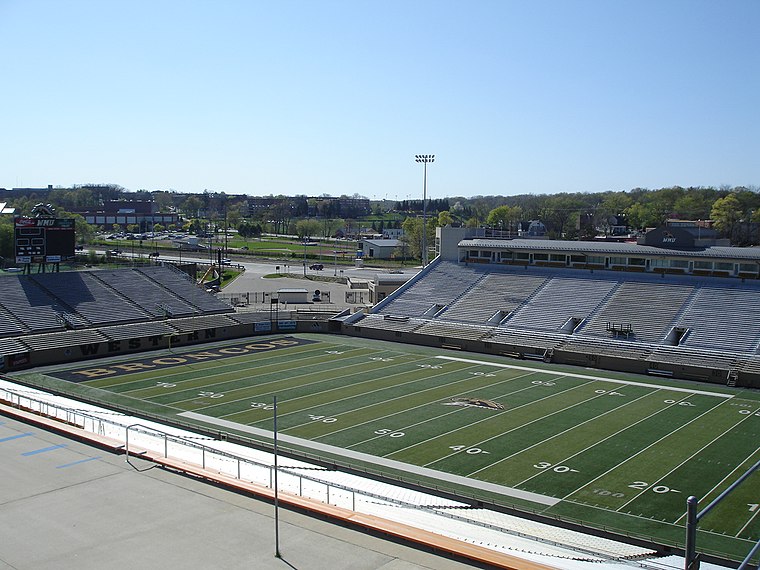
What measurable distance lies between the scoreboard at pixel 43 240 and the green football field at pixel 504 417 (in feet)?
33.8

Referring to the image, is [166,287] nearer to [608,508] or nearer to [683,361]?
[683,361]

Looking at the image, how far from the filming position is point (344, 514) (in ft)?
51.4

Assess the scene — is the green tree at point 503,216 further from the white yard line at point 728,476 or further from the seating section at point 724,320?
the white yard line at point 728,476

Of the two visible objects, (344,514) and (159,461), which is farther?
(159,461)

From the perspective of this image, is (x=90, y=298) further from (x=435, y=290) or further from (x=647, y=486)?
(x=647, y=486)

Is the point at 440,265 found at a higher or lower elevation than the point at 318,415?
higher

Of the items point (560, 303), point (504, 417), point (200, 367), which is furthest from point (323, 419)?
point (560, 303)

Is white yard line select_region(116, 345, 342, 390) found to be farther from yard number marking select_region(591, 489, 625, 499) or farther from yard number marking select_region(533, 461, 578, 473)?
yard number marking select_region(591, 489, 625, 499)

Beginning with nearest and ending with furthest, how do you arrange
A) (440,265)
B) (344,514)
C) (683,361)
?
(344,514), (683,361), (440,265)

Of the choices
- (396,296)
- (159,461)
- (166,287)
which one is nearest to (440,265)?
(396,296)

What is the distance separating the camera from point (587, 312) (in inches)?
1640

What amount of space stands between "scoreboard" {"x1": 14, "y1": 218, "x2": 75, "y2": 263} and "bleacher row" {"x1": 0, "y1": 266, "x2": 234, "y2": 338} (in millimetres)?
1154

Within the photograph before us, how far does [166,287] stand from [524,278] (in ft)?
75.2

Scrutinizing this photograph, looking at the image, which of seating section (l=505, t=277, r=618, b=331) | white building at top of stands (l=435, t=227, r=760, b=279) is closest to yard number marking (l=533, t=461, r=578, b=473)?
seating section (l=505, t=277, r=618, b=331)
